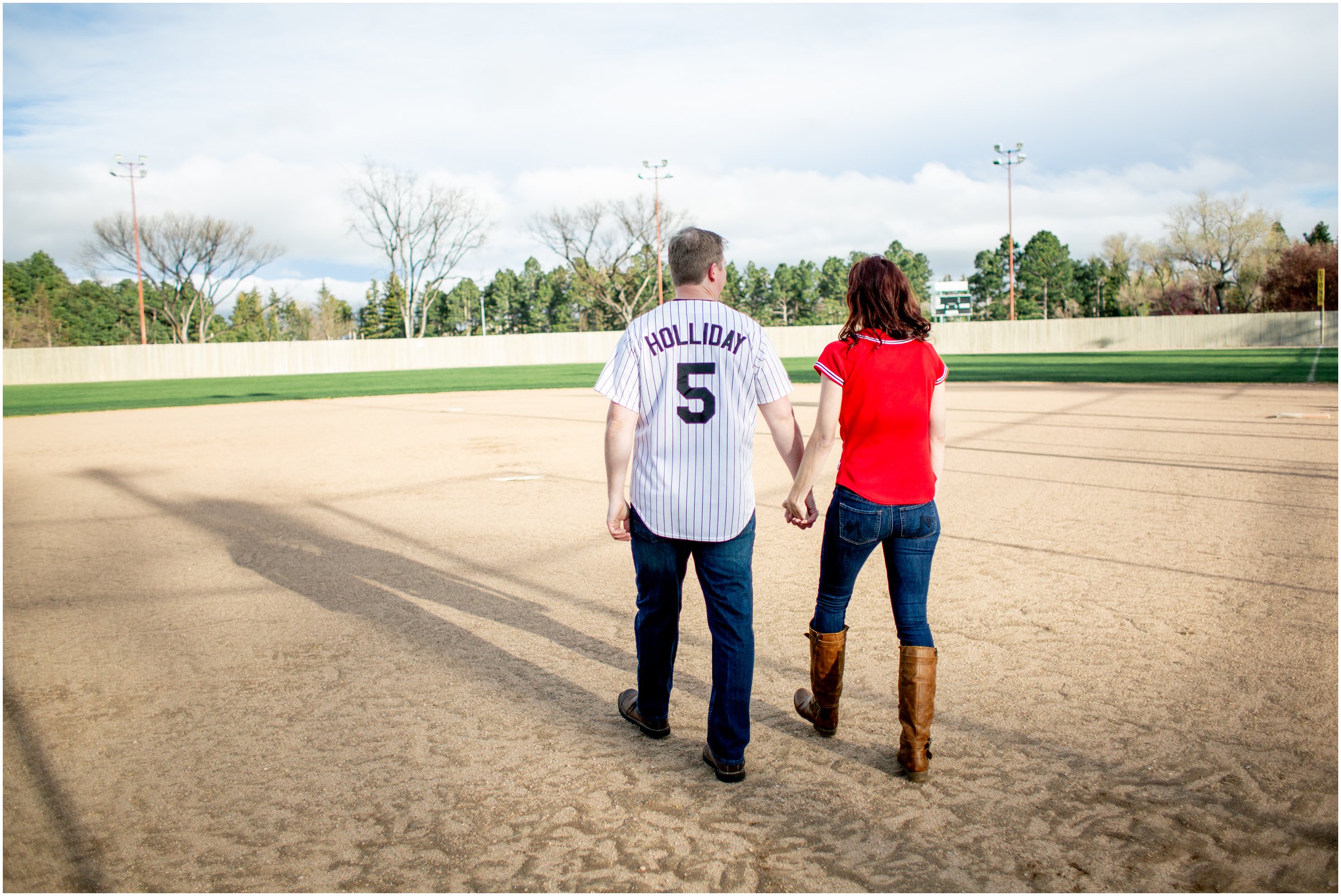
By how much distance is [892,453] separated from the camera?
3.34 m

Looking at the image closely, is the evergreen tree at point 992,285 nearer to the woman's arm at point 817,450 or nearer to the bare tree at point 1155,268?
the bare tree at point 1155,268

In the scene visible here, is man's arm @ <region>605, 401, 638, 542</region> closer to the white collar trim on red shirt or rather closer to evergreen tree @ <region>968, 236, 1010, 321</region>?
the white collar trim on red shirt

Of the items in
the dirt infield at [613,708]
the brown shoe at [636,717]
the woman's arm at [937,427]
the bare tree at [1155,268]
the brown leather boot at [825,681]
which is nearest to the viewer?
the dirt infield at [613,708]

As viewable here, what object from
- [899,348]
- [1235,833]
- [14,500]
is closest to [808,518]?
[899,348]

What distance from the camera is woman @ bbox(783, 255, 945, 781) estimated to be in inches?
130

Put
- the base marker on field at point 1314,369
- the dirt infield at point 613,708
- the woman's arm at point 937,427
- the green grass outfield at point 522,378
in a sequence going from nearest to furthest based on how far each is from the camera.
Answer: the dirt infield at point 613,708
the woman's arm at point 937,427
the base marker on field at point 1314,369
the green grass outfield at point 522,378

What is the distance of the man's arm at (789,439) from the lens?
333cm

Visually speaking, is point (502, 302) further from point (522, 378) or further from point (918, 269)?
point (522, 378)

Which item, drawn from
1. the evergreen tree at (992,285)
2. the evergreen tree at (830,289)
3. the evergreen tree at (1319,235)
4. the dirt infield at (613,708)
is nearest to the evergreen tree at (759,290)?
the evergreen tree at (830,289)

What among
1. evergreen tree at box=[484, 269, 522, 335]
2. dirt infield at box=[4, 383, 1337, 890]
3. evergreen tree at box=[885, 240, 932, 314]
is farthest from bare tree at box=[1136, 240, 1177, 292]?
dirt infield at box=[4, 383, 1337, 890]

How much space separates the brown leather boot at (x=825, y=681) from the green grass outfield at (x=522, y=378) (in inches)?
910

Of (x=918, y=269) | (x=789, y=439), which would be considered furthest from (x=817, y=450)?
(x=918, y=269)

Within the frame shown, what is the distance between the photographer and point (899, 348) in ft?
10.9

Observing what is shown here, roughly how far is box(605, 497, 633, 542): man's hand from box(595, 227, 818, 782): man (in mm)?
40
